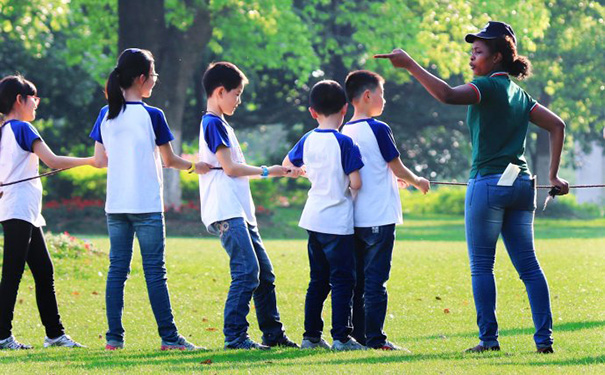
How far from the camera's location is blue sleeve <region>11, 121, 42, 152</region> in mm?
7148

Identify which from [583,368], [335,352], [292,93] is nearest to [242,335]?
[335,352]

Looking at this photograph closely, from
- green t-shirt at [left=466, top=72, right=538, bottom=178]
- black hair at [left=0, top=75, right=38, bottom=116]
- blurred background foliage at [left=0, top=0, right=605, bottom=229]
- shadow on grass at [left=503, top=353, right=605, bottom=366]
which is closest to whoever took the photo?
shadow on grass at [left=503, top=353, right=605, bottom=366]

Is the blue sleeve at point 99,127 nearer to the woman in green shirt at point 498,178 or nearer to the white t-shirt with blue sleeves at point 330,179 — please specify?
the white t-shirt with blue sleeves at point 330,179

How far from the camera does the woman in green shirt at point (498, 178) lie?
6.34 meters

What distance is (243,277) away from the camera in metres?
6.77

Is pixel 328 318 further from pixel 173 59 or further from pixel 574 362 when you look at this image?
pixel 173 59

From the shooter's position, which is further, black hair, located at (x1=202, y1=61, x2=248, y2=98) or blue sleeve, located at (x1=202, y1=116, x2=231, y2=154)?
black hair, located at (x1=202, y1=61, x2=248, y2=98)

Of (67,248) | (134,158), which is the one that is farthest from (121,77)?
(67,248)

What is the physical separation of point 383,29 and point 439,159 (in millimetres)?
15112

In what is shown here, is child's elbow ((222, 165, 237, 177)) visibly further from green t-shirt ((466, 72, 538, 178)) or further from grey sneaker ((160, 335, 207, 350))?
green t-shirt ((466, 72, 538, 178))

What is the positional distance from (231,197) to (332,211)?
642 millimetres

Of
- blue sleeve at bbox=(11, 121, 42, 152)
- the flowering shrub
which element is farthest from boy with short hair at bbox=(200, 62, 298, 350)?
the flowering shrub

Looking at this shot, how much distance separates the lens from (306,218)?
272 inches

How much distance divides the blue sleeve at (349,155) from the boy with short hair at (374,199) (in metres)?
0.12
